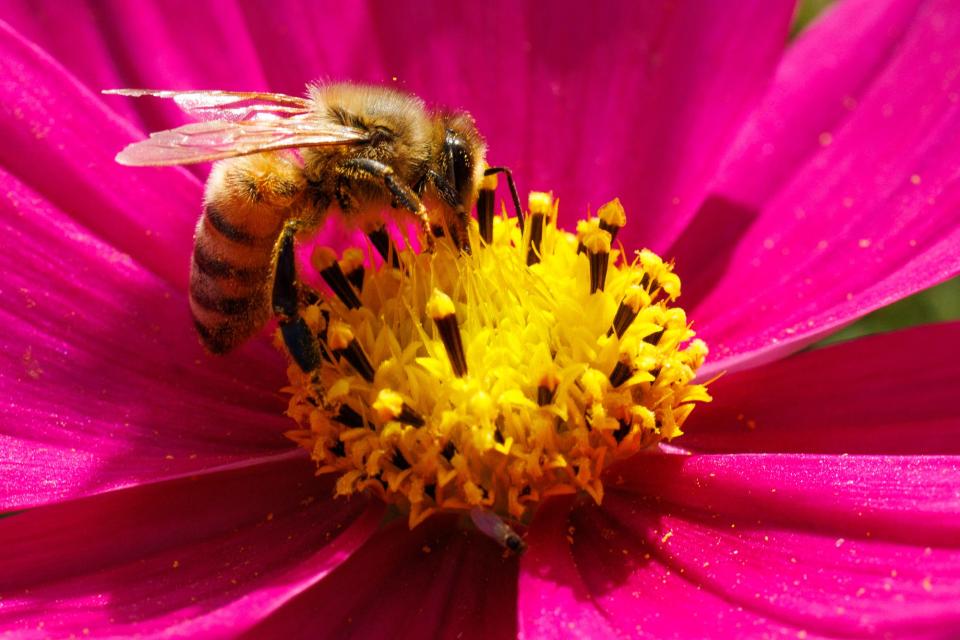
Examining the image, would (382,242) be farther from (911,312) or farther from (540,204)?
(911,312)

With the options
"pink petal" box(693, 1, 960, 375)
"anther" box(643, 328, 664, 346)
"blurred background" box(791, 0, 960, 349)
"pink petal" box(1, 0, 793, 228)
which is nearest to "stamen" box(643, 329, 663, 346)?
"anther" box(643, 328, 664, 346)

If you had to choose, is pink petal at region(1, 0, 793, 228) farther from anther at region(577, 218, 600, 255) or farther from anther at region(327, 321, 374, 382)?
anther at region(327, 321, 374, 382)

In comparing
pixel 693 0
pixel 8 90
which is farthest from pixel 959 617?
pixel 8 90

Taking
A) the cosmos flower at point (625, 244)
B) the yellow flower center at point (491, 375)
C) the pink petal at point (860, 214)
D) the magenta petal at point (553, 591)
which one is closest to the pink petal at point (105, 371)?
the cosmos flower at point (625, 244)

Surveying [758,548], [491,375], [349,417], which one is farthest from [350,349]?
[758,548]

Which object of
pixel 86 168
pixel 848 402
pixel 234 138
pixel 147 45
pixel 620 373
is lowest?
pixel 848 402

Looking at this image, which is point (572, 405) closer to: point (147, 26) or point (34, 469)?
point (34, 469)
